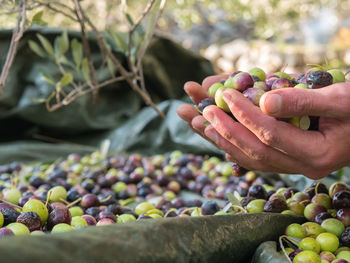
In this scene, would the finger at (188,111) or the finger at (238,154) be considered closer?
the finger at (238,154)

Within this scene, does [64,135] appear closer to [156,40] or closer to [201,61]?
[156,40]

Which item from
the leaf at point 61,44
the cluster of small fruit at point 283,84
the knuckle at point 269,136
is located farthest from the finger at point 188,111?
the leaf at point 61,44

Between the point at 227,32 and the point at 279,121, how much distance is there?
459 inches

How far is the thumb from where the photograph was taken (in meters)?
1.18

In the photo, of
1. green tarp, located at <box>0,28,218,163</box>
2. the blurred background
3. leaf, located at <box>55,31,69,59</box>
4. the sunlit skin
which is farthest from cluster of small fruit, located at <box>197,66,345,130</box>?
the blurred background

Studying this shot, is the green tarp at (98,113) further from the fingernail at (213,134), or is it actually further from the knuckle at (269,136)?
the knuckle at (269,136)

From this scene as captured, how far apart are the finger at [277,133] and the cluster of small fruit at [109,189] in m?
0.45

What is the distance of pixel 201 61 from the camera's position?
470 centimetres

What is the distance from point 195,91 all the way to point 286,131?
1.98ft

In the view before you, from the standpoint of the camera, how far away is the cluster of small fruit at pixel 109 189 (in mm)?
1543

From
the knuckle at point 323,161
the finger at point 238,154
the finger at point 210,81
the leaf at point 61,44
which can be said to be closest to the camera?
the knuckle at point 323,161

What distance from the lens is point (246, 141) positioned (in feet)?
4.40

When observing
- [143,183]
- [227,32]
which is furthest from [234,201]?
[227,32]

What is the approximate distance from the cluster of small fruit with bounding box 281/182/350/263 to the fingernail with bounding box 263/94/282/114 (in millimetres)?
461
